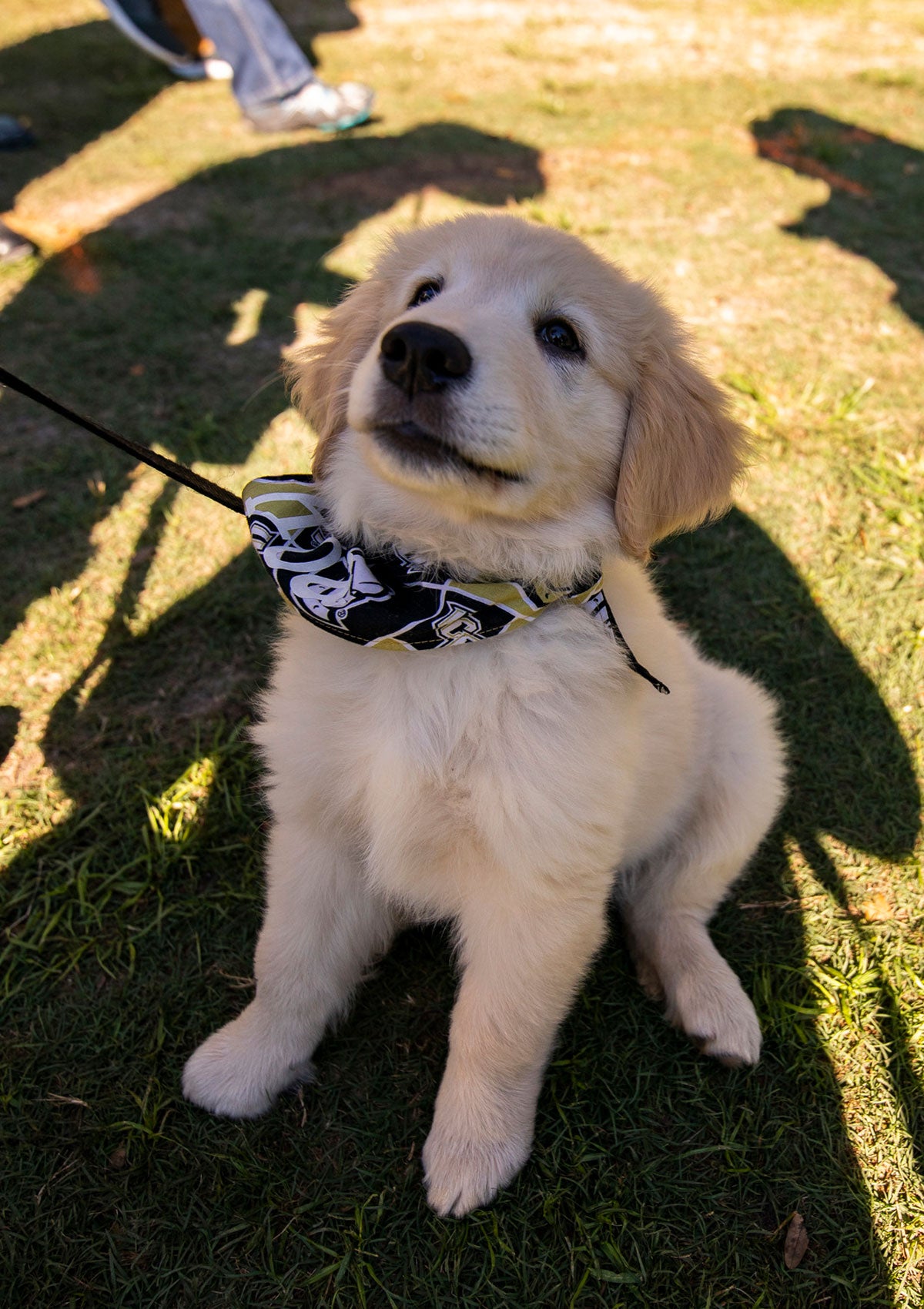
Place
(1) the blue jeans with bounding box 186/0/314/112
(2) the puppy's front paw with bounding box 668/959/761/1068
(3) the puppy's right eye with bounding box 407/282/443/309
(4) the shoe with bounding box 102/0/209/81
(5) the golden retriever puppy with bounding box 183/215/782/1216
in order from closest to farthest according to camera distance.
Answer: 1. (5) the golden retriever puppy with bounding box 183/215/782/1216
2. (3) the puppy's right eye with bounding box 407/282/443/309
3. (2) the puppy's front paw with bounding box 668/959/761/1068
4. (1) the blue jeans with bounding box 186/0/314/112
5. (4) the shoe with bounding box 102/0/209/81

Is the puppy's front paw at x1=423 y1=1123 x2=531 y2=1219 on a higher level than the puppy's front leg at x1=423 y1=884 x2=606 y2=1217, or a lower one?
lower

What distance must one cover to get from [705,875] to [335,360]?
5.03ft

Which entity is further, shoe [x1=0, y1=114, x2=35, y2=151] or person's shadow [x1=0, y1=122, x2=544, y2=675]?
shoe [x1=0, y1=114, x2=35, y2=151]

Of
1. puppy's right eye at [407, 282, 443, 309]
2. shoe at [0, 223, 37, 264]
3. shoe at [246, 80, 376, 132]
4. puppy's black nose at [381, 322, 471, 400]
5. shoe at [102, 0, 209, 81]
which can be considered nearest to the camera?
puppy's black nose at [381, 322, 471, 400]

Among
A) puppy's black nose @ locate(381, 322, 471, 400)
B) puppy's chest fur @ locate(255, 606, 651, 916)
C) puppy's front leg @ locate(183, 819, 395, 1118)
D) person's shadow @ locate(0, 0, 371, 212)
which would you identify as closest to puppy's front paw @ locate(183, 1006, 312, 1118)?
puppy's front leg @ locate(183, 819, 395, 1118)

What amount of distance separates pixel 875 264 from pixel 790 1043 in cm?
→ 474

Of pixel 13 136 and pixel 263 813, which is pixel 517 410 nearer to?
pixel 263 813

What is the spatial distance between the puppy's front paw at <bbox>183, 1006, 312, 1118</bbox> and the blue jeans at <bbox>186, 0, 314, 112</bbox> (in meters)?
6.93

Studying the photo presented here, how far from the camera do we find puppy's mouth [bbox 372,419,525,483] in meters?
1.50

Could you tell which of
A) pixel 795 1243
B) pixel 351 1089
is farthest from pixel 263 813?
pixel 795 1243

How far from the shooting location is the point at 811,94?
7.34m

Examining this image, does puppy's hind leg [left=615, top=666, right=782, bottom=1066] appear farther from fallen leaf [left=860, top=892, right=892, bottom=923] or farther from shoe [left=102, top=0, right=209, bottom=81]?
shoe [left=102, top=0, right=209, bottom=81]

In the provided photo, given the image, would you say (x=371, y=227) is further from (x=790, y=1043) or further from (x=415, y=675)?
(x=790, y=1043)

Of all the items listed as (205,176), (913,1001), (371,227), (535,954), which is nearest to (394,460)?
(535,954)
